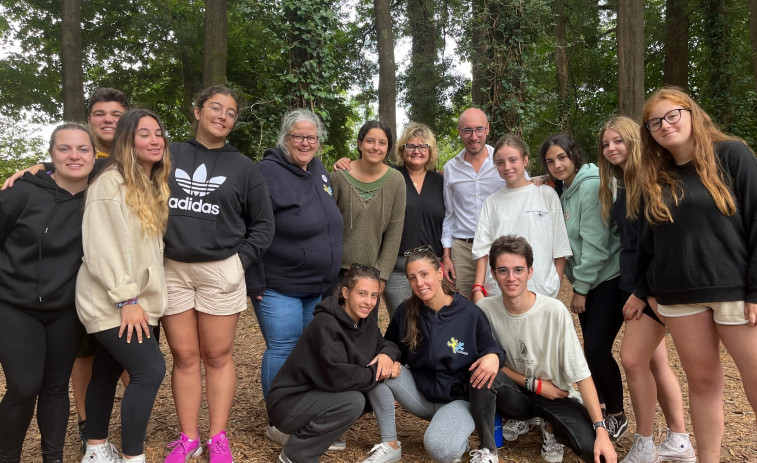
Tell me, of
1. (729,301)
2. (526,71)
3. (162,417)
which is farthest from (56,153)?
(526,71)

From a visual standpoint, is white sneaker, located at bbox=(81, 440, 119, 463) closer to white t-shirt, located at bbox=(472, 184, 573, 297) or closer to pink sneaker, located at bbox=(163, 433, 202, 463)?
pink sneaker, located at bbox=(163, 433, 202, 463)

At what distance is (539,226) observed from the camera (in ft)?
12.4

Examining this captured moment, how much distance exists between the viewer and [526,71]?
21.1ft

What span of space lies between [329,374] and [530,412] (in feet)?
4.40

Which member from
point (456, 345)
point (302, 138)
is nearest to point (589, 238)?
point (456, 345)

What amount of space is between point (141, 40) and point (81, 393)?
12.4 metres

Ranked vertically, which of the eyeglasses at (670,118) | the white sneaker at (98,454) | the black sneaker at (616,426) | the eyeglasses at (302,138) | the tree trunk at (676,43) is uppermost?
the tree trunk at (676,43)

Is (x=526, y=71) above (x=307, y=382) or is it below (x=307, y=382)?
above

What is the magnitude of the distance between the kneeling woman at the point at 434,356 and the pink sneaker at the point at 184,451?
3.52 ft

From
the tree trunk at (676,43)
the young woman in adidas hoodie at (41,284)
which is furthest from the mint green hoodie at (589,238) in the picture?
the tree trunk at (676,43)

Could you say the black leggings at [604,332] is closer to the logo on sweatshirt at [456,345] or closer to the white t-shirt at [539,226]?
the white t-shirt at [539,226]

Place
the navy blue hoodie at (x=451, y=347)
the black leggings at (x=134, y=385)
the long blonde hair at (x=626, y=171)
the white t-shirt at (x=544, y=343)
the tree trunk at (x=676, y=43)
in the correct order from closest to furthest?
the black leggings at (x=134, y=385)
the long blonde hair at (x=626, y=171)
the white t-shirt at (x=544, y=343)
the navy blue hoodie at (x=451, y=347)
the tree trunk at (x=676, y=43)

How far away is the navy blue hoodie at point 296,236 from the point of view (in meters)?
3.59

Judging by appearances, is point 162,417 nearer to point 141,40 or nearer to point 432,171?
point 432,171
